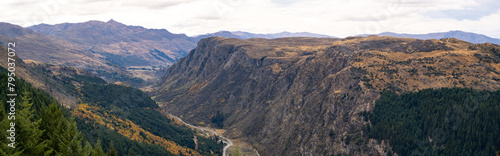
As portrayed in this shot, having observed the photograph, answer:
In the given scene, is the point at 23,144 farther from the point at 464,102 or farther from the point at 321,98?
the point at 321,98

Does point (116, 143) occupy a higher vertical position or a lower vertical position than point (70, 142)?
lower

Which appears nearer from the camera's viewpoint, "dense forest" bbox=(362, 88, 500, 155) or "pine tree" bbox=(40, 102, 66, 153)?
"pine tree" bbox=(40, 102, 66, 153)

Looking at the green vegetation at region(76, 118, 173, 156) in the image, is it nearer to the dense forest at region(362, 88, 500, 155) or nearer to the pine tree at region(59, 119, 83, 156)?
the pine tree at region(59, 119, 83, 156)

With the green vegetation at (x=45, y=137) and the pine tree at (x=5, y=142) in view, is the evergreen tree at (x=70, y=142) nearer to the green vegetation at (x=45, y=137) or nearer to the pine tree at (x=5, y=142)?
the green vegetation at (x=45, y=137)

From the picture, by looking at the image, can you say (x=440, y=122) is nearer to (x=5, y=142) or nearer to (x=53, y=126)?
(x=53, y=126)

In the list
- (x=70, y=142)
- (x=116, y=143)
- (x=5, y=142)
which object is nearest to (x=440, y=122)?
(x=70, y=142)

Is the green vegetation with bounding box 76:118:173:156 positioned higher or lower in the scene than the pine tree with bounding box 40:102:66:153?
lower

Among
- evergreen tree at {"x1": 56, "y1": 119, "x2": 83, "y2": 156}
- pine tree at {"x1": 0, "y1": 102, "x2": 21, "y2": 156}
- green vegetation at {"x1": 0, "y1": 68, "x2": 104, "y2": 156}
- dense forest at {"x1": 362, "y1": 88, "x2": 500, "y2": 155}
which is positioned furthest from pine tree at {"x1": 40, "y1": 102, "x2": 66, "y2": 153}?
dense forest at {"x1": 362, "y1": 88, "x2": 500, "y2": 155}

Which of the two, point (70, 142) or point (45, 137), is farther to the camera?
point (45, 137)

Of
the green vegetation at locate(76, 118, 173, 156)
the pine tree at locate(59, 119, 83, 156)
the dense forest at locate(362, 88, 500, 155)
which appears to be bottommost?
the green vegetation at locate(76, 118, 173, 156)

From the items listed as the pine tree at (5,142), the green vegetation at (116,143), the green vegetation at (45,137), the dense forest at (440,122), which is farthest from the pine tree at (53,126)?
the dense forest at (440,122)

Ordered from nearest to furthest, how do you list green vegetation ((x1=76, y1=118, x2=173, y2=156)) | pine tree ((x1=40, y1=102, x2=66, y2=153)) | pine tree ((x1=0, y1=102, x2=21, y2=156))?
pine tree ((x1=0, y1=102, x2=21, y2=156)) < pine tree ((x1=40, y1=102, x2=66, y2=153)) < green vegetation ((x1=76, y1=118, x2=173, y2=156))
